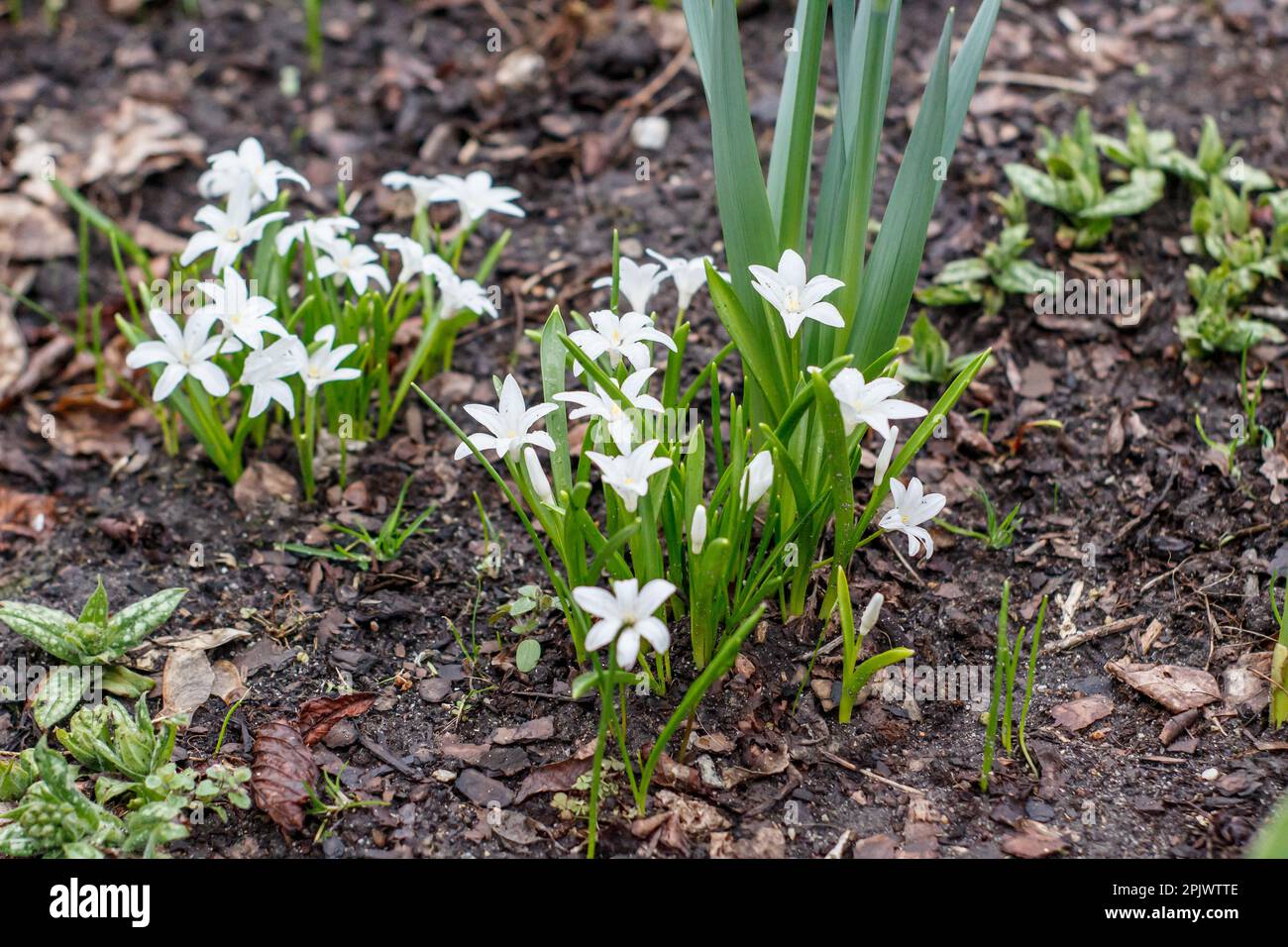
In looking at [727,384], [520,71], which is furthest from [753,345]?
[520,71]

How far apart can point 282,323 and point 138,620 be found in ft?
2.70

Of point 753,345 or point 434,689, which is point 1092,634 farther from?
point 434,689

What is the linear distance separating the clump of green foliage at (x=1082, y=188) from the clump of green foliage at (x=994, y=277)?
16 centimetres

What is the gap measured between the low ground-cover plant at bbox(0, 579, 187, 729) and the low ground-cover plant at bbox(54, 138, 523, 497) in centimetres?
47

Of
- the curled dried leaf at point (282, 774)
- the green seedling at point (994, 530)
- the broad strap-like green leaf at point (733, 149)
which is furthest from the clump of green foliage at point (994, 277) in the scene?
the curled dried leaf at point (282, 774)

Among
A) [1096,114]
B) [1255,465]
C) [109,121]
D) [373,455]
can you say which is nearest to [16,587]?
[373,455]

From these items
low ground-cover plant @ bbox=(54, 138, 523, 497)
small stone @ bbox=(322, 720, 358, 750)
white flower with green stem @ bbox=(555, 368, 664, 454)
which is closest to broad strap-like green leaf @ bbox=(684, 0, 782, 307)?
white flower with green stem @ bbox=(555, 368, 664, 454)

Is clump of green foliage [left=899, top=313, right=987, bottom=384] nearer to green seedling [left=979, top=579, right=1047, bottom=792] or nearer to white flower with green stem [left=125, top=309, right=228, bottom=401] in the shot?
green seedling [left=979, top=579, right=1047, bottom=792]

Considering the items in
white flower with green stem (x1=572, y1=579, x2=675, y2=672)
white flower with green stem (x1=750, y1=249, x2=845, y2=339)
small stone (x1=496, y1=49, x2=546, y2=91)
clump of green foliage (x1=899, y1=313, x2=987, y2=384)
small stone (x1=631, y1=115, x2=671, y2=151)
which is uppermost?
small stone (x1=496, y1=49, x2=546, y2=91)

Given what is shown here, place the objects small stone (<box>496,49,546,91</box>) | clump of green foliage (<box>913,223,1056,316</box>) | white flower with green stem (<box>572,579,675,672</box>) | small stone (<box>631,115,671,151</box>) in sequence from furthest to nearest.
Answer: small stone (<box>496,49,546,91</box>) → small stone (<box>631,115,671,151</box>) → clump of green foliage (<box>913,223,1056,316</box>) → white flower with green stem (<box>572,579,675,672</box>)

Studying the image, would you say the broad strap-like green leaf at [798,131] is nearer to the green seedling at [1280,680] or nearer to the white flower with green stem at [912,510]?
the white flower with green stem at [912,510]

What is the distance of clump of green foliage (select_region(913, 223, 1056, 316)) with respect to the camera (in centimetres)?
322

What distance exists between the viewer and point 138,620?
2.42 m

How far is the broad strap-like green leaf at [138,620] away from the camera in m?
2.41
